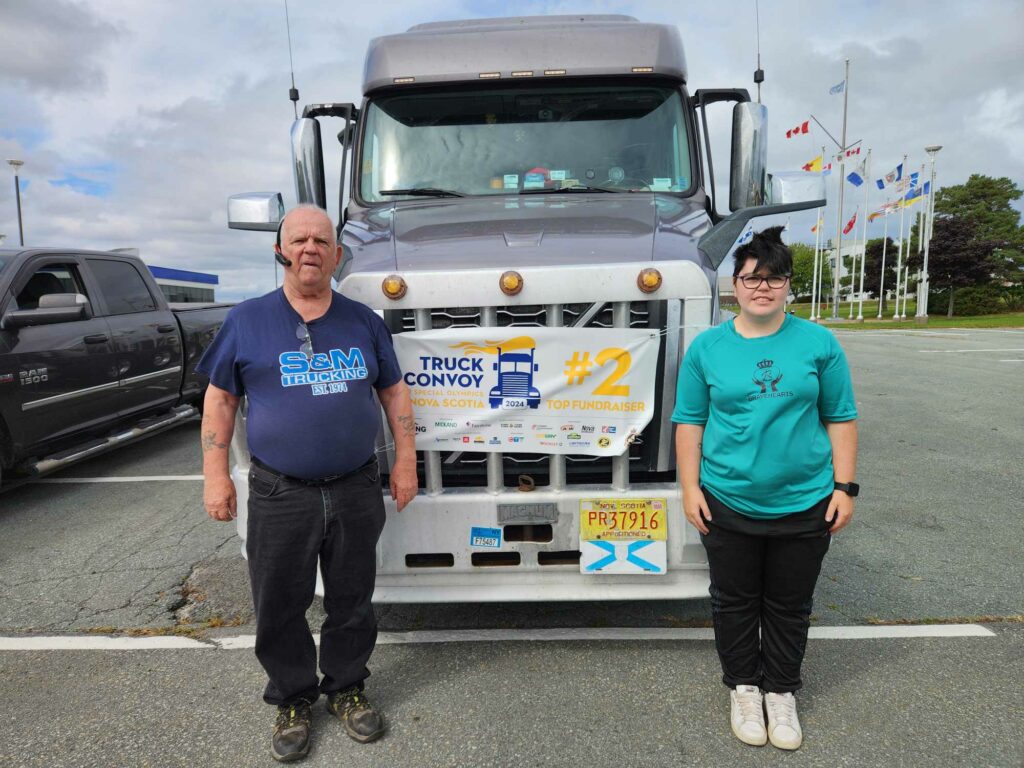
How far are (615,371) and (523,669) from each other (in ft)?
4.59

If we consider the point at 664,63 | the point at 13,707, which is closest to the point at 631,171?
the point at 664,63

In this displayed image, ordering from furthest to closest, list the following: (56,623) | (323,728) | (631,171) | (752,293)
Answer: (631,171) → (56,623) → (323,728) → (752,293)

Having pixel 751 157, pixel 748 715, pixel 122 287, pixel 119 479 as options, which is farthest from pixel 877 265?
pixel 748 715

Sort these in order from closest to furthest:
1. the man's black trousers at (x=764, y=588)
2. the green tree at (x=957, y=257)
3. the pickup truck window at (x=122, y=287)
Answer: the man's black trousers at (x=764, y=588)
the pickup truck window at (x=122, y=287)
the green tree at (x=957, y=257)

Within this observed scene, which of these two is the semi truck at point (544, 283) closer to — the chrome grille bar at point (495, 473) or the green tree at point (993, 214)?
the chrome grille bar at point (495, 473)

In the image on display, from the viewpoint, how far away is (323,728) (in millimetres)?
2719

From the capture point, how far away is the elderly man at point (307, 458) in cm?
244

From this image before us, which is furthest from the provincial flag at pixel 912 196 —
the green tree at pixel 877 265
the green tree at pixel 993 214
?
the green tree at pixel 877 265

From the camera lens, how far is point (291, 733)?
2572 millimetres

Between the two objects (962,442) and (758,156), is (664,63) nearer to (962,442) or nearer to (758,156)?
(758,156)

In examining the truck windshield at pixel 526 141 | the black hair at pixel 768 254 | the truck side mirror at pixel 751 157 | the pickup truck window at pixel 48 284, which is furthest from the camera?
the pickup truck window at pixel 48 284

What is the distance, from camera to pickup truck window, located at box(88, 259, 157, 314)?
6664 millimetres

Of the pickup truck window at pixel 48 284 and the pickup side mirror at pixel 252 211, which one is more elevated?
the pickup side mirror at pixel 252 211

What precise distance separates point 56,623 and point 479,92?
12.1 ft
